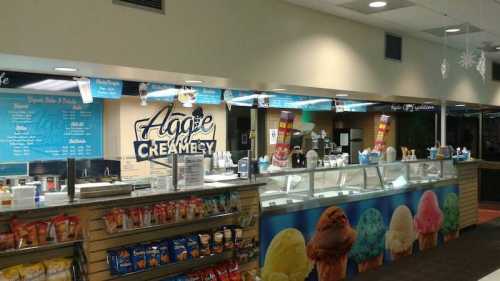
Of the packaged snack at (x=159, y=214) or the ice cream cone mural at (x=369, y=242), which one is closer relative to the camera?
the packaged snack at (x=159, y=214)

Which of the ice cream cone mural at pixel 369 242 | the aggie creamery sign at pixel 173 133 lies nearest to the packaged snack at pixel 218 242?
the ice cream cone mural at pixel 369 242

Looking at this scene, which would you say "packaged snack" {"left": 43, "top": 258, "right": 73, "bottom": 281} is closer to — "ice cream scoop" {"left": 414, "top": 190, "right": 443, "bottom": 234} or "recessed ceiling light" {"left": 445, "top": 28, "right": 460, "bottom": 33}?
"ice cream scoop" {"left": 414, "top": 190, "right": 443, "bottom": 234}

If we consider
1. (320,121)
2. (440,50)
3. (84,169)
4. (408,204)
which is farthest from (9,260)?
(320,121)

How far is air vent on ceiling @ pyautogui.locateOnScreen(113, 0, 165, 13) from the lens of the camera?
11.3ft

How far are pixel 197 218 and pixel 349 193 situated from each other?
241 cm

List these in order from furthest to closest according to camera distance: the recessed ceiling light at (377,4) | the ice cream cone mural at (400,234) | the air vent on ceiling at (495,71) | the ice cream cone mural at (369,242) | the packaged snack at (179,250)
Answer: the air vent on ceiling at (495,71)
the ice cream cone mural at (400,234)
the ice cream cone mural at (369,242)
the recessed ceiling light at (377,4)
the packaged snack at (179,250)

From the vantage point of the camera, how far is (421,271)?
5555 mm

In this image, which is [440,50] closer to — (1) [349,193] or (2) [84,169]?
(1) [349,193]

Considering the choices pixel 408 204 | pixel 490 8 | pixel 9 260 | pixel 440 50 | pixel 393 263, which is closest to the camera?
pixel 9 260

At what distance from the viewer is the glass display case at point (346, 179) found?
4910mm

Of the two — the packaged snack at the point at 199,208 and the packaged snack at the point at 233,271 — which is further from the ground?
the packaged snack at the point at 199,208

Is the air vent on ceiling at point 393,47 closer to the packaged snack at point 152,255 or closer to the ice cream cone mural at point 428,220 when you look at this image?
the ice cream cone mural at point 428,220

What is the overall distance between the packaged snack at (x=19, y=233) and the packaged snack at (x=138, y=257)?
2.51 ft

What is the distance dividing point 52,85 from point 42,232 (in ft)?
11.7
